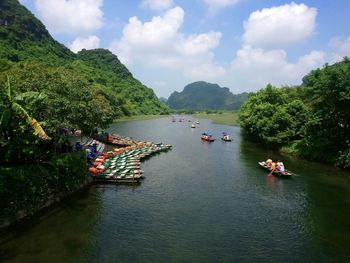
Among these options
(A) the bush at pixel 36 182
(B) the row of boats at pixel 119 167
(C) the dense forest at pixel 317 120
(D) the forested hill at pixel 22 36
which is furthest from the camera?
(D) the forested hill at pixel 22 36

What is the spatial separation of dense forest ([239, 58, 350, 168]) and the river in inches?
313

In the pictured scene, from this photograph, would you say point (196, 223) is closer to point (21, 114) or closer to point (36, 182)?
point (36, 182)

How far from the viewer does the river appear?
23.9 metres

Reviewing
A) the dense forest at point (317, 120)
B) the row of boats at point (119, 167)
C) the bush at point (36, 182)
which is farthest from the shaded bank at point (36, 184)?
the dense forest at point (317, 120)

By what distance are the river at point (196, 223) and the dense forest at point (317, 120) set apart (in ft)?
26.1

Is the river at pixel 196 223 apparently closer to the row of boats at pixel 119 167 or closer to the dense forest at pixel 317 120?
the row of boats at pixel 119 167

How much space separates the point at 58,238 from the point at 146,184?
1668 cm

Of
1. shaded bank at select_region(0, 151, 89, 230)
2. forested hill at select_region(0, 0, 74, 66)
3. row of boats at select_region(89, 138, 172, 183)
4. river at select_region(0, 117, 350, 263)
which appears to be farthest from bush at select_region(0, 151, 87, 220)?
forested hill at select_region(0, 0, 74, 66)

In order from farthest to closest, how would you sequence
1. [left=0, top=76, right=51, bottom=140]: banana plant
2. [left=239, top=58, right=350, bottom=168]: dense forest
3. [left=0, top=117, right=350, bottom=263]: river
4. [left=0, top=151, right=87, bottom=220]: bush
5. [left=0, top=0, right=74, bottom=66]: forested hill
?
1. [left=0, top=0, right=74, bottom=66]: forested hill
2. [left=239, top=58, right=350, bottom=168]: dense forest
3. [left=0, top=76, right=51, bottom=140]: banana plant
4. [left=0, top=151, right=87, bottom=220]: bush
5. [left=0, top=117, right=350, bottom=263]: river

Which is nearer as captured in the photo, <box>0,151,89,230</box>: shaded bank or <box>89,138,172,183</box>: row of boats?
<box>0,151,89,230</box>: shaded bank

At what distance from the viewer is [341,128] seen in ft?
174

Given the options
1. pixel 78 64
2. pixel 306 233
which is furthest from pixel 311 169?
pixel 78 64

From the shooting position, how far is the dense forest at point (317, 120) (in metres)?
49.2

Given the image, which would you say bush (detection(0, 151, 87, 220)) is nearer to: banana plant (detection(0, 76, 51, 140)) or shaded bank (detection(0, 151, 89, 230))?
shaded bank (detection(0, 151, 89, 230))
